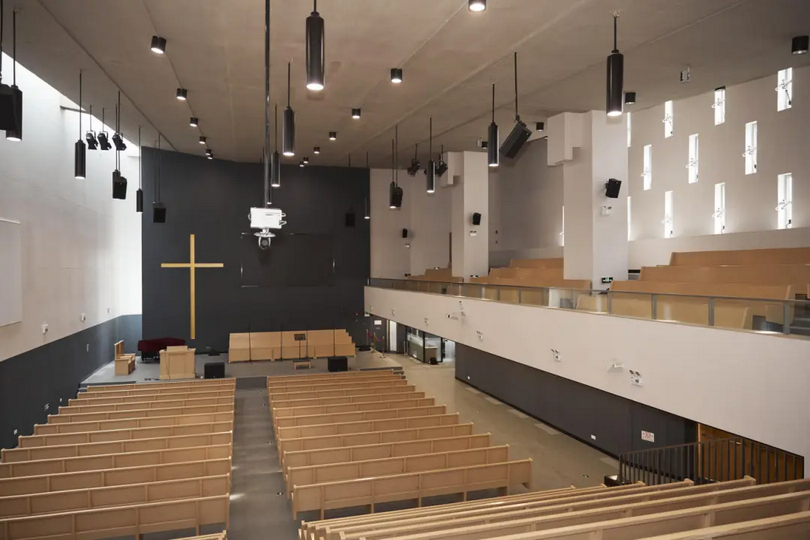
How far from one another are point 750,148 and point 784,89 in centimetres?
130

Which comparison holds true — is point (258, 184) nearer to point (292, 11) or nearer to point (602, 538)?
point (292, 11)

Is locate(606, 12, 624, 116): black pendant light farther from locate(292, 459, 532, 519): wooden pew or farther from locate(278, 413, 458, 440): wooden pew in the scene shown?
locate(278, 413, 458, 440): wooden pew

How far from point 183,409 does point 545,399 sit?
28.5 feet

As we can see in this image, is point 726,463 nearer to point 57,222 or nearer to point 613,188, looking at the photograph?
point 613,188

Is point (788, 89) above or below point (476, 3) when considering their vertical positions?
above

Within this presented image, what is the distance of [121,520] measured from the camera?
6273 mm

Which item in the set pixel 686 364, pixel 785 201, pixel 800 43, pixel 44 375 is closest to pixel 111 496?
pixel 44 375

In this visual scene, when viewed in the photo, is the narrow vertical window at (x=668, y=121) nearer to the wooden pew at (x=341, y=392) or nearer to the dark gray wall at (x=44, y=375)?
the wooden pew at (x=341, y=392)

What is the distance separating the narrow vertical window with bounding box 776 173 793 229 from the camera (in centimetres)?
1015

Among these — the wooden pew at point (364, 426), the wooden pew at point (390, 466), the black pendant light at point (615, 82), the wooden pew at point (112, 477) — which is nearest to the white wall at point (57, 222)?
the wooden pew at point (112, 477)

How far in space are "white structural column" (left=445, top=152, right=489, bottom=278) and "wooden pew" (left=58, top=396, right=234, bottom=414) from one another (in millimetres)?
8217

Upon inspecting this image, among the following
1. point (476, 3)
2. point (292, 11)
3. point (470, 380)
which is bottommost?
point (470, 380)

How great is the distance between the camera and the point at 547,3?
6.93 metres

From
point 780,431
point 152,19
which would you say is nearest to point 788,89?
point 780,431
